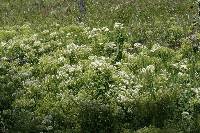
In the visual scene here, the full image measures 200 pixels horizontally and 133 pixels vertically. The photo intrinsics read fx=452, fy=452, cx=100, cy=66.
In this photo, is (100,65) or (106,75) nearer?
(106,75)

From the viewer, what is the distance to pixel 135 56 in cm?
1805

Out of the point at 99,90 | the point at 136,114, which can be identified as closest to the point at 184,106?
the point at 136,114

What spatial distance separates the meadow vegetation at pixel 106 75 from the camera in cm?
1355

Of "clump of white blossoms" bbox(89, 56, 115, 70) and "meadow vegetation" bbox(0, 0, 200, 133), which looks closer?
"meadow vegetation" bbox(0, 0, 200, 133)

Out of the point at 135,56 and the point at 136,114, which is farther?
the point at 135,56

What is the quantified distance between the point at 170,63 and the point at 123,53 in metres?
2.19

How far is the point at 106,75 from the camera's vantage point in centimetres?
1549

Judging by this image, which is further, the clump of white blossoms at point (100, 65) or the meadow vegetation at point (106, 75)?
the clump of white blossoms at point (100, 65)

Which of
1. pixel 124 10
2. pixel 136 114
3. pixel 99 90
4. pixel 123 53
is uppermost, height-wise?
pixel 124 10

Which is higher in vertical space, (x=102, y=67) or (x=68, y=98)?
(x=102, y=67)

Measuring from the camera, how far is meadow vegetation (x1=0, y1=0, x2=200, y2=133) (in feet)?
44.4

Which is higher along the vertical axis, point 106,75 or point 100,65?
point 100,65

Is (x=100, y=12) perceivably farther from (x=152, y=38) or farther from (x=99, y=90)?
(x=99, y=90)

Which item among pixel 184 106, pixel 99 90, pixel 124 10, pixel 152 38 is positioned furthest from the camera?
pixel 124 10
